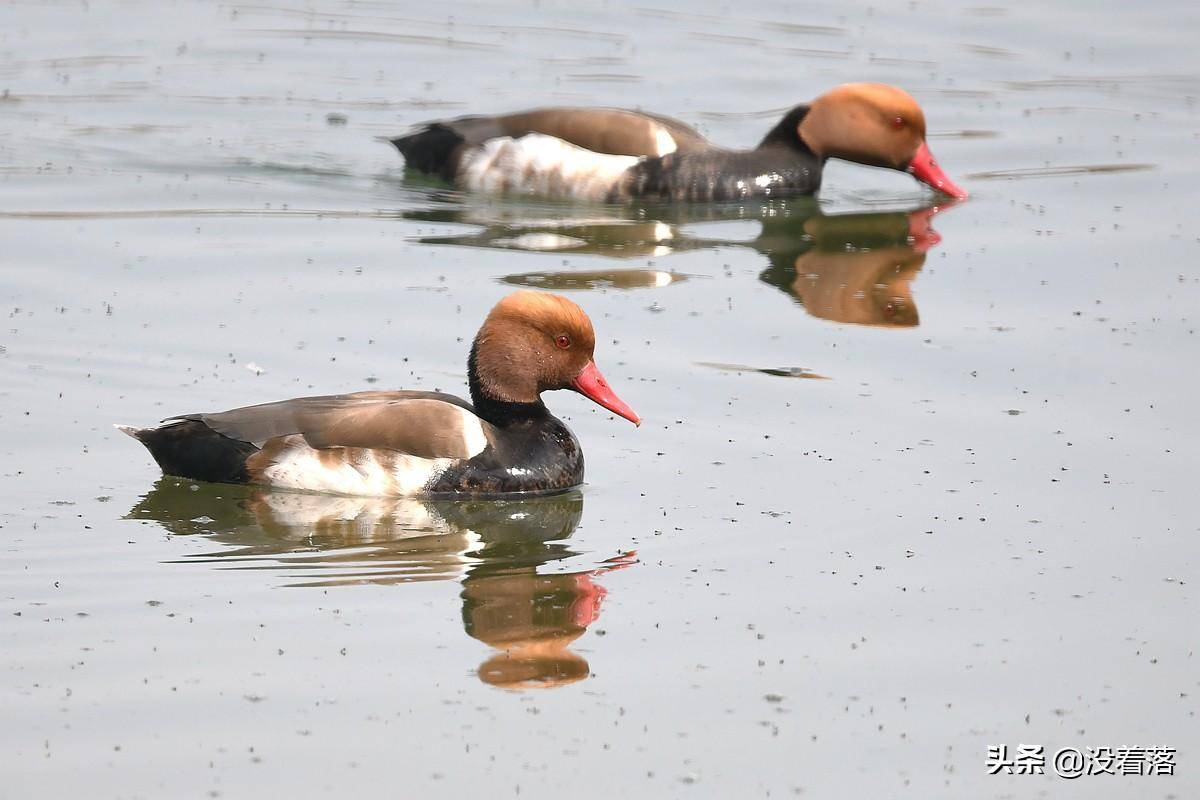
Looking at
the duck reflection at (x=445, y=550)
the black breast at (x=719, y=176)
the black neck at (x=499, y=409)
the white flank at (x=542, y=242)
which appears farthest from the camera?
the black breast at (x=719, y=176)

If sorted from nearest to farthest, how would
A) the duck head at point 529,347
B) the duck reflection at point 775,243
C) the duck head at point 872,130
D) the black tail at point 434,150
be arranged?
the duck head at point 529,347
the duck reflection at point 775,243
the duck head at point 872,130
the black tail at point 434,150

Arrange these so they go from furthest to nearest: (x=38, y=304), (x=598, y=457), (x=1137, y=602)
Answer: (x=38, y=304) < (x=598, y=457) < (x=1137, y=602)

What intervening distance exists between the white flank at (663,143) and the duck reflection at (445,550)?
639cm

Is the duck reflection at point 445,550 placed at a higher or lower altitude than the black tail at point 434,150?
lower

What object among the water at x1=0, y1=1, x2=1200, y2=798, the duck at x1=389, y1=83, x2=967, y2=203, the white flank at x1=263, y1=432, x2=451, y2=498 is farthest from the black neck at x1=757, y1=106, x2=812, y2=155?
the white flank at x1=263, y1=432, x2=451, y2=498

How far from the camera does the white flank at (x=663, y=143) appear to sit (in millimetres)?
15531

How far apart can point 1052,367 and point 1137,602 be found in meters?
3.41

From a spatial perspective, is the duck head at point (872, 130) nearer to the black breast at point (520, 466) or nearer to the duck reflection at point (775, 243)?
the duck reflection at point (775, 243)

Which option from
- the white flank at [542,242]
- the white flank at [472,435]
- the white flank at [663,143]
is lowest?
the white flank at [472,435]

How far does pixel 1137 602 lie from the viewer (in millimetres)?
8258

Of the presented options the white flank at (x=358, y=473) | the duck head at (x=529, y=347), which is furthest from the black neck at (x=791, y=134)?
the white flank at (x=358, y=473)

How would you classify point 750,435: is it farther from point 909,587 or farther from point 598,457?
point 909,587

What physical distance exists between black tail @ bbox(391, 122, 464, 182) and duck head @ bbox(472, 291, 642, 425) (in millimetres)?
6575

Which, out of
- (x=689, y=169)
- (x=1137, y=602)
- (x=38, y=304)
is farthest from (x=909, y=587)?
(x=689, y=169)
